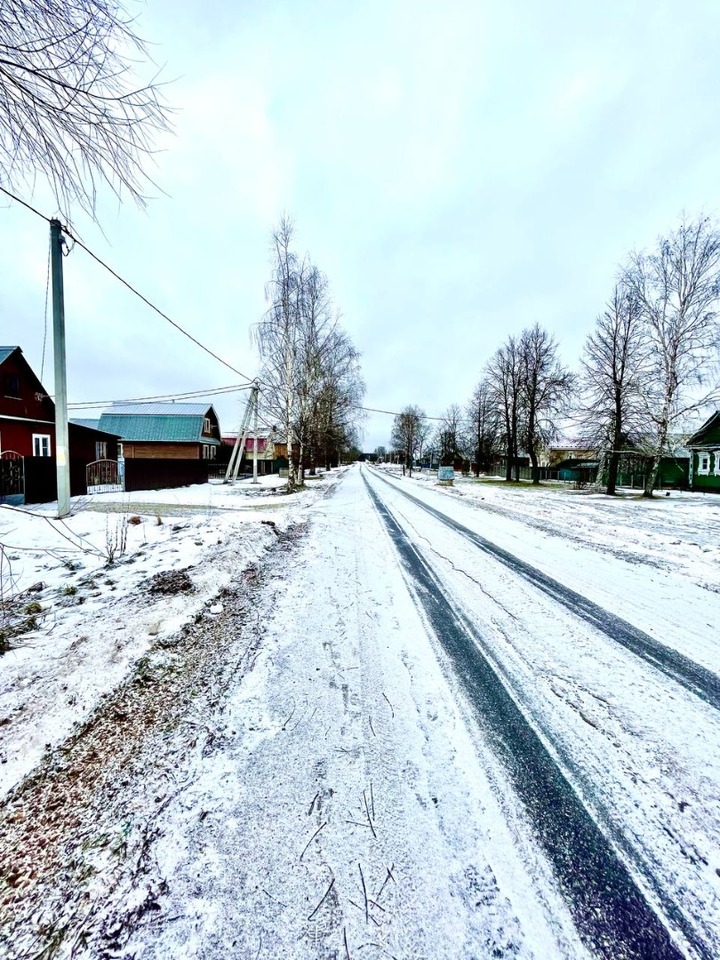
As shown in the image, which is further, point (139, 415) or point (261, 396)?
point (139, 415)

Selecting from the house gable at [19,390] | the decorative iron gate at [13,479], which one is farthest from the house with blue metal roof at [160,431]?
the decorative iron gate at [13,479]

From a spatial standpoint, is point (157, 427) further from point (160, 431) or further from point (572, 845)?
point (572, 845)

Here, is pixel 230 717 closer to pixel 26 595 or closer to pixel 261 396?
pixel 26 595

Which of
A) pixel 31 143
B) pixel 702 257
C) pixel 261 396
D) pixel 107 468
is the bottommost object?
pixel 107 468

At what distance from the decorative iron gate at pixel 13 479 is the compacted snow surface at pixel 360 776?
981 cm

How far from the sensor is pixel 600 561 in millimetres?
5965

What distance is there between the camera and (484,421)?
40.8 meters

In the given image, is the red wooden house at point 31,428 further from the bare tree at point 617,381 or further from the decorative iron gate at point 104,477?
the bare tree at point 617,381

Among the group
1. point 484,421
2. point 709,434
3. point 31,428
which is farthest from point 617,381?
point 31,428

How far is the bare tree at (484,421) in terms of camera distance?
37397 mm

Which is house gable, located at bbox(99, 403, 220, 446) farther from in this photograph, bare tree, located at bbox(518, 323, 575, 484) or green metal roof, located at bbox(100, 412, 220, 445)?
bare tree, located at bbox(518, 323, 575, 484)

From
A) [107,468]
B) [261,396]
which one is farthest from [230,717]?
[107,468]

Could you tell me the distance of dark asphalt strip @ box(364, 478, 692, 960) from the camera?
4.22 feet

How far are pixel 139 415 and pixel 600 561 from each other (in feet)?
136
